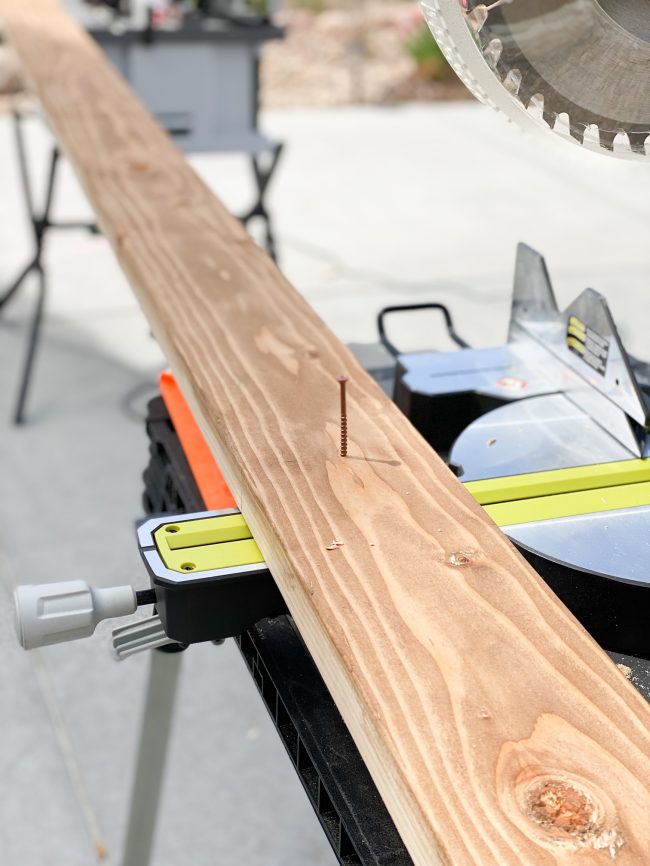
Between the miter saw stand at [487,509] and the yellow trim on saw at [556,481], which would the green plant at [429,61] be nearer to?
the miter saw stand at [487,509]

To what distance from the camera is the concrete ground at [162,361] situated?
229 centimetres

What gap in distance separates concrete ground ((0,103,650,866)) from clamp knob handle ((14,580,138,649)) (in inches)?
4.9

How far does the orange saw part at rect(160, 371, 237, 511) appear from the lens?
1222mm

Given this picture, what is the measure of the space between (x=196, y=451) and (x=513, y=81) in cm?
58

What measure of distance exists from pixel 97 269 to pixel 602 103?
4222 mm

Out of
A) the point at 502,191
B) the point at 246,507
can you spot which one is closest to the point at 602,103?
the point at 246,507

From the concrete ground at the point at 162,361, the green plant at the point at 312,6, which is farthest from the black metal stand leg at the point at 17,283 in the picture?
the green plant at the point at 312,6

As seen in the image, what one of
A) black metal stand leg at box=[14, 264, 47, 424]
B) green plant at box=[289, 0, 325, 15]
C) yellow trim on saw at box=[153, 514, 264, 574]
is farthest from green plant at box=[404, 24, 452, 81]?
yellow trim on saw at box=[153, 514, 264, 574]

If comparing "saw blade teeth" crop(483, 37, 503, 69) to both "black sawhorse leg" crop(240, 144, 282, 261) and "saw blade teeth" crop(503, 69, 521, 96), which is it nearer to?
"saw blade teeth" crop(503, 69, 521, 96)

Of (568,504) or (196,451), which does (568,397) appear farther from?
(196,451)

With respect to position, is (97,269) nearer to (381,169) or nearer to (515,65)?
(381,169)

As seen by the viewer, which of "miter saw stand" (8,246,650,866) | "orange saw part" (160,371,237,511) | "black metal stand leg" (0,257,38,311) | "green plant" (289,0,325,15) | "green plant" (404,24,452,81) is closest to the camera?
"miter saw stand" (8,246,650,866)

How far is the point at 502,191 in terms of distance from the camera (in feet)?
19.6

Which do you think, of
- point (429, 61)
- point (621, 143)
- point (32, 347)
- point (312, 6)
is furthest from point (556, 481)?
point (312, 6)
